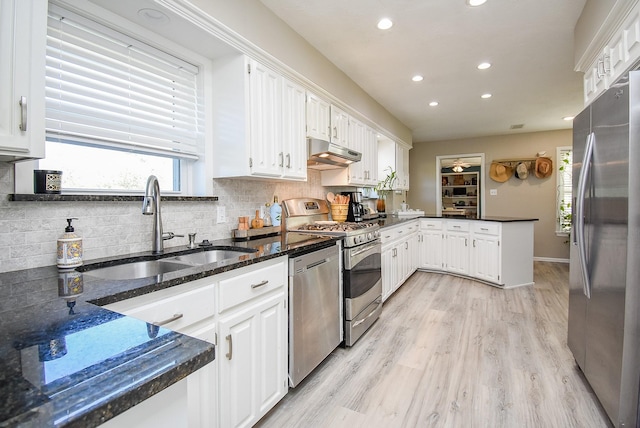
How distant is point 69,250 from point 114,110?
84 cm

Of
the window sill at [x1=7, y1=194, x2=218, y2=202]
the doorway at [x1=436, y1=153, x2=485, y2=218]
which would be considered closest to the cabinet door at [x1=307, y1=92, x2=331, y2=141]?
the window sill at [x1=7, y1=194, x2=218, y2=202]

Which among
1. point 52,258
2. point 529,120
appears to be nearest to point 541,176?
point 529,120

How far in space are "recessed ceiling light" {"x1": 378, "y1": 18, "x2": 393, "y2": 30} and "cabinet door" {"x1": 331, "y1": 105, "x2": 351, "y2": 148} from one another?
89 centimetres

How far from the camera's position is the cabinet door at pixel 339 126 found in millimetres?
3389

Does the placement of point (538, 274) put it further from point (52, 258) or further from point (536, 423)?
point (52, 258)

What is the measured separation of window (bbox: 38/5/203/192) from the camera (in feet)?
5.26

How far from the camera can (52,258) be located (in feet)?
4.82

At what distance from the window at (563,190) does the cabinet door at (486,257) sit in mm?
3102

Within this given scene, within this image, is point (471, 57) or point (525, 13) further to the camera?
point (471, 57)

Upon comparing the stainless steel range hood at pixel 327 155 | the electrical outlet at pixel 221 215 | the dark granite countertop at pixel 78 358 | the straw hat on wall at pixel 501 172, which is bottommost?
the dark granite countertop at pixel 78 358

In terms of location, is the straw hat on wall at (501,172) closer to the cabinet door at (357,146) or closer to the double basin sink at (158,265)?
the cabinet door at (357,146)

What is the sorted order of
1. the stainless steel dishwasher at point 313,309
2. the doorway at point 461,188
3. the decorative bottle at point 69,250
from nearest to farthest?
the decorative bottle at point 69,250 < the stainless steel dishwasher at point 313,309 < the doorway at point 461,188

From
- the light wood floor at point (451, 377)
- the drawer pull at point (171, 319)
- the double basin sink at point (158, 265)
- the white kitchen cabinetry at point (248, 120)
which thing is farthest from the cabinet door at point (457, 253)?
the drawer pull at point (171, 319)

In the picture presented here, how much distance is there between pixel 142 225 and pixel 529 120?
20.8 feet
